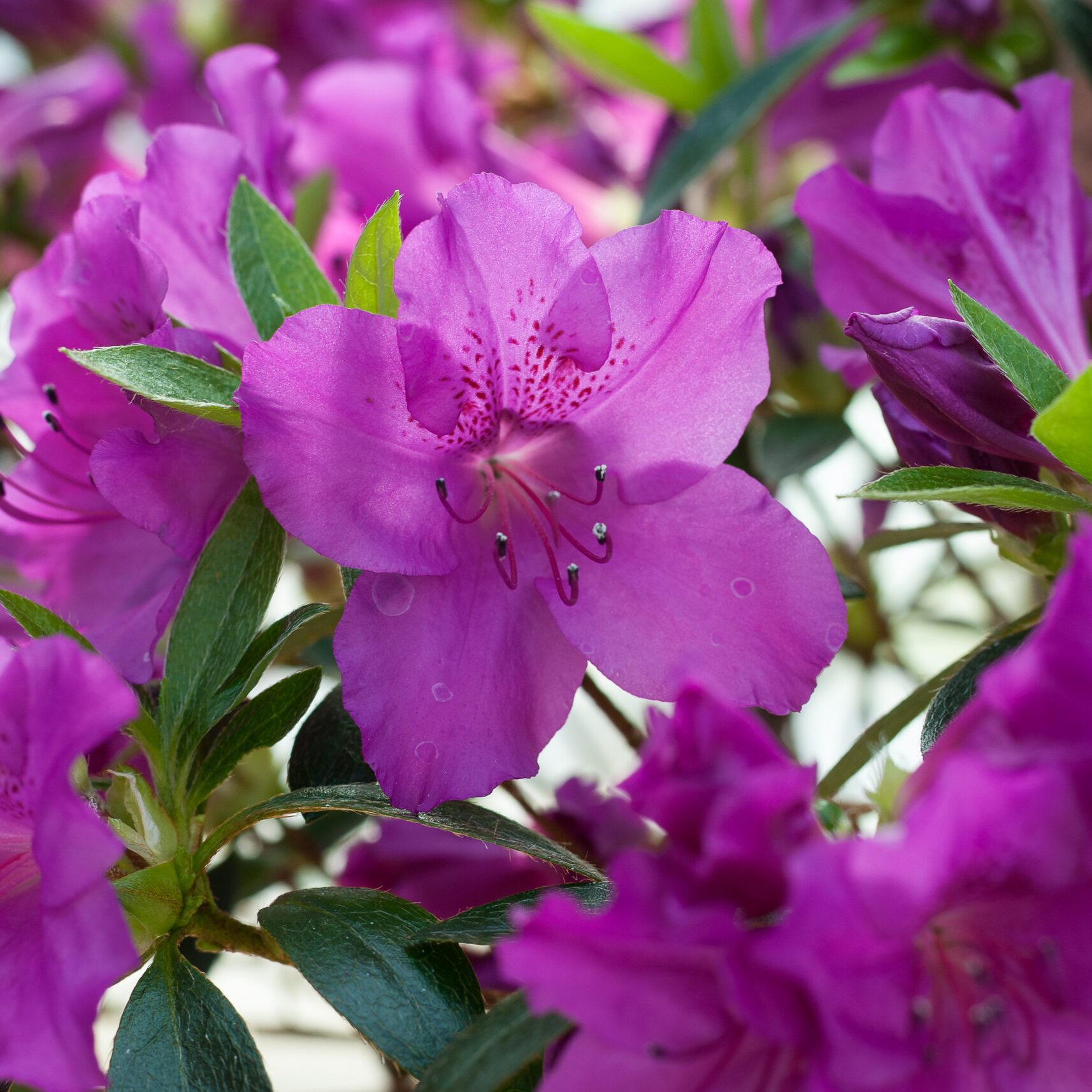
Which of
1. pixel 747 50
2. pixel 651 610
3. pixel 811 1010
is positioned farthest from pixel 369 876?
pixel 747 50

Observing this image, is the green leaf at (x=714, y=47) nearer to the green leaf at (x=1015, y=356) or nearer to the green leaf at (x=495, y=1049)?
the green leaf at (x=1015, y=356)

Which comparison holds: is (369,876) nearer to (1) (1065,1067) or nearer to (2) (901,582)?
(1) (1065,1067)

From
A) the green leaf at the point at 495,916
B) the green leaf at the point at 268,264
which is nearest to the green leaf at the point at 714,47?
the green leaf at the point at 268,264

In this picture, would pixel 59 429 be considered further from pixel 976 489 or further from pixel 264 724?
pixel 976 489

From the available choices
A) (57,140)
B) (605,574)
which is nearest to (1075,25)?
(605,574)

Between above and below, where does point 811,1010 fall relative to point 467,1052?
above

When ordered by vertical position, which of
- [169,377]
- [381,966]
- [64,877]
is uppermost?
[169,377]
